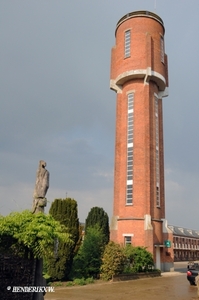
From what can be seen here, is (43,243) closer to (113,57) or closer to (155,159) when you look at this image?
(155,159)

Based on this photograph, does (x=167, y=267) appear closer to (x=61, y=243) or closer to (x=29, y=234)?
(x=61, y=243)

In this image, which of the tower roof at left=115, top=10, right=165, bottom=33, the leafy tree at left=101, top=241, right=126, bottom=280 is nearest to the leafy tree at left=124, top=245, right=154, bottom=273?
the leafy tree at left=101, top=241, right=126, bottom=280

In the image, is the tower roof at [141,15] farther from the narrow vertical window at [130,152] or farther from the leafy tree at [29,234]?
the leafy tree at [29,234]

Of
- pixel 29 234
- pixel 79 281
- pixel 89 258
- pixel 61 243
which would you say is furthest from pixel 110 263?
pixel 29 234

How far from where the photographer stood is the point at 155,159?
30.4m

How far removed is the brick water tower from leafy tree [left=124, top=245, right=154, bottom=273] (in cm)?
281

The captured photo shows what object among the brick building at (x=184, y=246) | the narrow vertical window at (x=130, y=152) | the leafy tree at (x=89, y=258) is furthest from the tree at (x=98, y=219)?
the brick building at (x=184, y=246)

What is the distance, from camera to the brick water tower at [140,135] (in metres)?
28.1

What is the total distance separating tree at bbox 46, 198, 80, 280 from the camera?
17203 millimetres

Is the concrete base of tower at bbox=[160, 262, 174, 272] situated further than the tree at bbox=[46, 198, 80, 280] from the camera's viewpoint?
Yes

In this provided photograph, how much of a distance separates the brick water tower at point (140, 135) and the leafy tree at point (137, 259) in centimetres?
281

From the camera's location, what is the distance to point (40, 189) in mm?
9438

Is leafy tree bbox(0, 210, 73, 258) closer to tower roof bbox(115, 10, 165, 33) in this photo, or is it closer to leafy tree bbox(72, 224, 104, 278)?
leafy tree bbox(72, 224, 104, 278)

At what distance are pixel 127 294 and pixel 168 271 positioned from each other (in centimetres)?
1621
